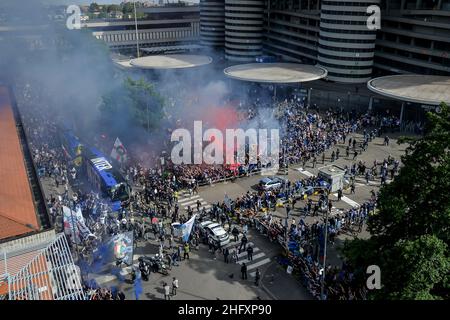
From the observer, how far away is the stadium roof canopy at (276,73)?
48.7 metres

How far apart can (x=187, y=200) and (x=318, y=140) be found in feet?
45.1

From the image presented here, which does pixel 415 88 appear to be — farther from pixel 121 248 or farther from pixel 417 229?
pixel 121 248

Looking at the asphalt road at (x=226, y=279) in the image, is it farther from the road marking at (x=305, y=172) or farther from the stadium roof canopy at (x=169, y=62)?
the stadium roof canopy at (x=169, y=62)

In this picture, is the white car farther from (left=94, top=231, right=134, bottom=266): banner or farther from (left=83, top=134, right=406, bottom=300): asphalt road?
(left=94, top=231, right=134, bottom=266): banner

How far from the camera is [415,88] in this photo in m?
42.4

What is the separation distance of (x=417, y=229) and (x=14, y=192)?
1729 cm

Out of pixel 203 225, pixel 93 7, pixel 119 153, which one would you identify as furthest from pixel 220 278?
pixel 93 7

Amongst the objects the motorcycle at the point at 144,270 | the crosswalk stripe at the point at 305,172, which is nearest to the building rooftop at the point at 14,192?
the motorcycle at the point at 144,270

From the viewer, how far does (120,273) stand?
19.9m

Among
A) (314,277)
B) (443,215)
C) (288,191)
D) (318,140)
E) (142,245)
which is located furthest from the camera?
(318,140)

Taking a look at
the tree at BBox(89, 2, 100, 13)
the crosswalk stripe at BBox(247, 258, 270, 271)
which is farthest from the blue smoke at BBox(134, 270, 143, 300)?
the tree at BBox(89, 2, 100, 13)

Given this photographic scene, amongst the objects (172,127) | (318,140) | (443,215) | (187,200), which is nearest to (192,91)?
(172,127)
